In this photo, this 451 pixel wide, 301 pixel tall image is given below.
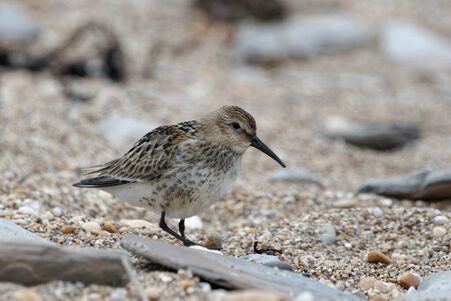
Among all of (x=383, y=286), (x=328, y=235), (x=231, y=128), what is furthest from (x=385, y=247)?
(x=231, y=128)

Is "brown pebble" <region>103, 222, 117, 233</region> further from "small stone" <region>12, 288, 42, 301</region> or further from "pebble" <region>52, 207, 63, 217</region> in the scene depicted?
"small stone" <region>12, 288, 42, 301</region>

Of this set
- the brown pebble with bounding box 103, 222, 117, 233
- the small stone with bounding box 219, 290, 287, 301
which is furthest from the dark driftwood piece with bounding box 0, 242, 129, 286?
the brown pebble with bounding box 103, 222, 117, 233

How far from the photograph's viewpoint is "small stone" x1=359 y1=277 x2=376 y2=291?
408 centimetres

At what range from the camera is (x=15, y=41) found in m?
9.97

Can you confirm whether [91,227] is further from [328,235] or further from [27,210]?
[328,235]

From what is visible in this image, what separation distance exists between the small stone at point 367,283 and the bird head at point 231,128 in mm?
1165

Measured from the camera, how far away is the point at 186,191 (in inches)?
168

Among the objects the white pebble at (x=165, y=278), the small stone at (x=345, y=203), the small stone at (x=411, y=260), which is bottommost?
the white pebble at (x=165, y=278)

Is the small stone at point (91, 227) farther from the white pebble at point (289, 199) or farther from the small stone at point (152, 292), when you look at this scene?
the white pebble at point (289, 199)

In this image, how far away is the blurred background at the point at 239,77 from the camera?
294 inches

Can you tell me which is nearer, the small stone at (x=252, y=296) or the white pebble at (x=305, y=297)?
the small stone at (x=252, y=296)

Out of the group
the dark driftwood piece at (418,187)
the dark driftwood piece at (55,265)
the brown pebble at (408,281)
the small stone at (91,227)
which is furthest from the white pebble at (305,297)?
the dark driftwood piece at (418,187)

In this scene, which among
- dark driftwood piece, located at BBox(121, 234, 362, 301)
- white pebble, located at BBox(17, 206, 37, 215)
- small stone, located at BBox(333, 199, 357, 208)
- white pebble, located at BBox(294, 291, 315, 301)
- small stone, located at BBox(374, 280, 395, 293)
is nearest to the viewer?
white pebble, located at BBox(294, 291, 315, 301)

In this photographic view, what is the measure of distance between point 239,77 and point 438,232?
5768 mm
